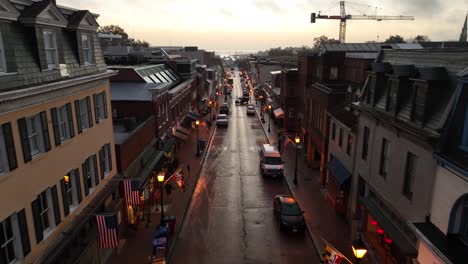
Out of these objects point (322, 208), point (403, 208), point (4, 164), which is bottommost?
point (322, 208)

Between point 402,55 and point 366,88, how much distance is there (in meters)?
3.34

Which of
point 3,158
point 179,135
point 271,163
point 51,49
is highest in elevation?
point 51,49

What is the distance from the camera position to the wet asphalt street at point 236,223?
20.3 metres

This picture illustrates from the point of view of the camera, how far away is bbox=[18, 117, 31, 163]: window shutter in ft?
37.6

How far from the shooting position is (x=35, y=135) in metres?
12.7

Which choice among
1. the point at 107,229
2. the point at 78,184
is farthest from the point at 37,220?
the point at 107,229

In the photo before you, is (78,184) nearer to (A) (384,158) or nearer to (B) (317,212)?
(A) (384,158)

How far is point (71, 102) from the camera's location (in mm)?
15312

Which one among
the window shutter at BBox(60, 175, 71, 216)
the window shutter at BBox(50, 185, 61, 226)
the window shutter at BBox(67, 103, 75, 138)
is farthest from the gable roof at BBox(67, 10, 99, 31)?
the window shutter at BBox(50, 185, 61, 226)

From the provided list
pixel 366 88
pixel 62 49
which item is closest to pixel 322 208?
pixel 366 88

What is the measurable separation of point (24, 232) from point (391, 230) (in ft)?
47.1

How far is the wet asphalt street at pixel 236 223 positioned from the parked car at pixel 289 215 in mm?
545

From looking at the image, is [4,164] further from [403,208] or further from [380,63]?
[380,63]

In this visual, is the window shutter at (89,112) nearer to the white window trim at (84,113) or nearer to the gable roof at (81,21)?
the white window trim at (84,113)
